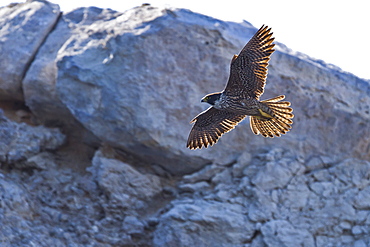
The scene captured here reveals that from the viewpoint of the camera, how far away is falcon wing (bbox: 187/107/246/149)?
895cm

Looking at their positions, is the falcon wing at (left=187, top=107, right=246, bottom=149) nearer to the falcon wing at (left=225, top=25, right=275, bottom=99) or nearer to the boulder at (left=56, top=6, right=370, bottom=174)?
the falcon wing at (left=225, top=25, right=275, bottom=99)

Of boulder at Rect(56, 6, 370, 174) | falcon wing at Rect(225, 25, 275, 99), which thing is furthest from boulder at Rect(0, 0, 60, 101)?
falcon wing at Rect(225, 25, 275, 99)

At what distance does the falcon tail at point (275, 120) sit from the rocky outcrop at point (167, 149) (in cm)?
169

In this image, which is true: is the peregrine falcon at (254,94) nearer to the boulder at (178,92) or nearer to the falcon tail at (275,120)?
the falcon tail at (275,120)

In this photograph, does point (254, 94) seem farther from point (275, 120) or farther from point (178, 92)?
point (178, 92)

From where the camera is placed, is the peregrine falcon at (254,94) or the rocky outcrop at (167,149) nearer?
the peregrine falcon at (254,94)

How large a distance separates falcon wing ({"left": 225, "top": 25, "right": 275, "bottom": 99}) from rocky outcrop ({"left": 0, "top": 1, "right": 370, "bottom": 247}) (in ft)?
7.33

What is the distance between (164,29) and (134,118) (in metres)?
1.58

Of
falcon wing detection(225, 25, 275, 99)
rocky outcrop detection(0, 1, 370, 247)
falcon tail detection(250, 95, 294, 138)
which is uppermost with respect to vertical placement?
falcon wing detection(225, 25, 275, 99)

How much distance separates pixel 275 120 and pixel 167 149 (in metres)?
2.61

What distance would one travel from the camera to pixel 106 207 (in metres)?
10.1

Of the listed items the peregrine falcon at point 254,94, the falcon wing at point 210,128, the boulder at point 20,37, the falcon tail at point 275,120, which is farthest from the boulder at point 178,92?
the falcon tail at point 275,120

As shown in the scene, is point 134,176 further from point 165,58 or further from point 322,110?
point 322,110

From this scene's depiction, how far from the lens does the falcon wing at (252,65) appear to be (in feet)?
26.0
